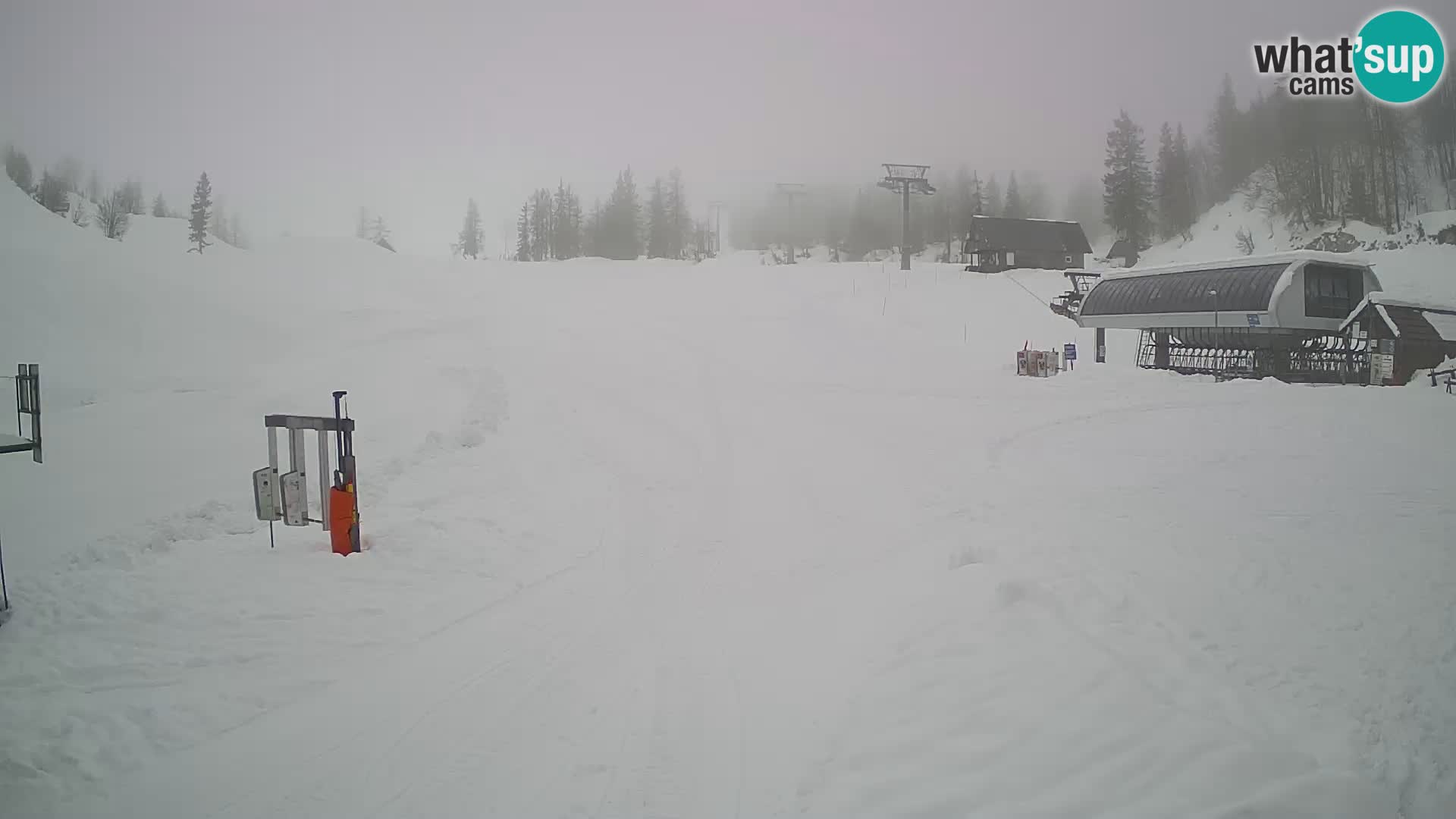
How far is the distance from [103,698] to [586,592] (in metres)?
3.69

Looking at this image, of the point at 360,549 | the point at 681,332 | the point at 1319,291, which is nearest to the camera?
the point at 360,549

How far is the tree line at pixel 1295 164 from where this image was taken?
10398 mm

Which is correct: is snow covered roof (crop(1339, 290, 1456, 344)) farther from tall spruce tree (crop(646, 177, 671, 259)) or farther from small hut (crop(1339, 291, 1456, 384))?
tall spruce tree (crop(646, 177, 671, 259))

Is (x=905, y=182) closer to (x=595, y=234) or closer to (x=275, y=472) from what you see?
(x=595, y=234)

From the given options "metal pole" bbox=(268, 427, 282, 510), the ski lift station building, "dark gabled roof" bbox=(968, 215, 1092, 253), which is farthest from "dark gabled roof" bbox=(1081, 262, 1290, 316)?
"metal pole" bbox=(268, 427, 282, 510)

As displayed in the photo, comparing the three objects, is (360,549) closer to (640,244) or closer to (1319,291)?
(1319,291)

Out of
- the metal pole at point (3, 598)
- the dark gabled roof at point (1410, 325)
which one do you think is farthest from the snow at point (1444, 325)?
the metal pole at point (3, 598)

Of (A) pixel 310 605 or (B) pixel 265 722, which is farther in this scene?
(A) pixel 310 605

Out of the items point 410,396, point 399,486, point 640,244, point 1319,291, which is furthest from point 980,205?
point 399,486

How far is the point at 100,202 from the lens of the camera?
1966cm

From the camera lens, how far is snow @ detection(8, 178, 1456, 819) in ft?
12.4

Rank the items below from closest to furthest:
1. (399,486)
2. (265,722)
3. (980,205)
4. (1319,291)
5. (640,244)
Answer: (265,722) → (399,486) → (1319,291) → (980,205) → (640,244)

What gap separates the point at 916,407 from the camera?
15.2 metres

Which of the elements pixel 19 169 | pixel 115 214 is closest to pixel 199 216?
pixel 115 214
